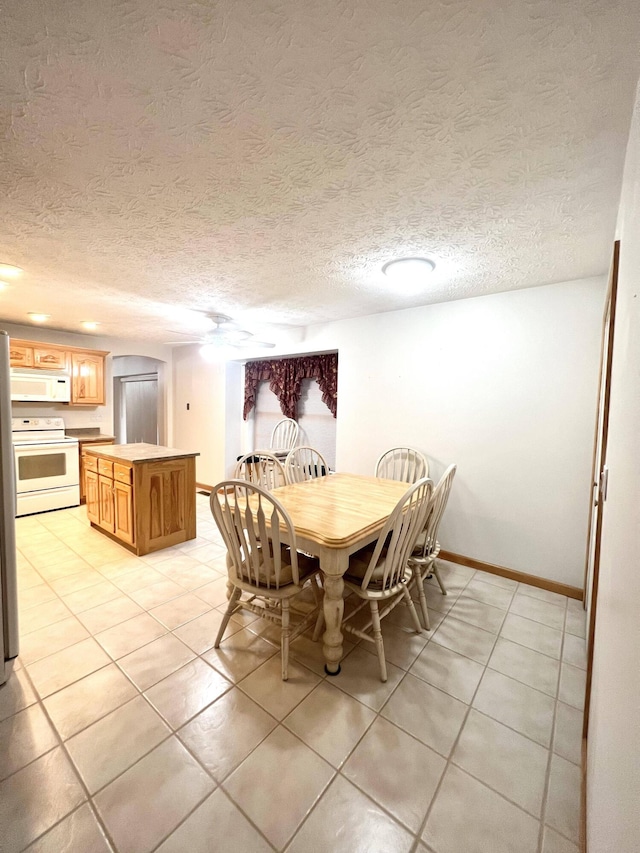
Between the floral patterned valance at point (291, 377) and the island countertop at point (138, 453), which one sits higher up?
the floral patterned valance at point (291, 377)

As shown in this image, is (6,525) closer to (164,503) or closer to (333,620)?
(164,503)

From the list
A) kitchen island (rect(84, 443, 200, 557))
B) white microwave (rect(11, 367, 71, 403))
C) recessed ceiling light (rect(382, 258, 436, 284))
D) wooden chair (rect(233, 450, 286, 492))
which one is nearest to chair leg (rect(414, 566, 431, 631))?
wooden chair (rect(233, 450, 286, 492))

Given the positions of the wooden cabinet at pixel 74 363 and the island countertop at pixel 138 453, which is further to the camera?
the wooden cabinet at pixel 74 363

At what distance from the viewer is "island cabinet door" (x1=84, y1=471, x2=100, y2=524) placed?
345 cm

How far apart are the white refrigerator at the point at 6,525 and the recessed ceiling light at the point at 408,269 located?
221 centimetres

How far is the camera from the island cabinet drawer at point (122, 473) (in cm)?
297

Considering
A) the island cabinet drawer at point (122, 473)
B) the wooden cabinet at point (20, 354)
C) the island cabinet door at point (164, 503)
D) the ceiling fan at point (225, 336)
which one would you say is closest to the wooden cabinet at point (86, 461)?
the island cabinet drawer at point (122, 473)

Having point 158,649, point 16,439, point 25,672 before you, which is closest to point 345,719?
point 158,649

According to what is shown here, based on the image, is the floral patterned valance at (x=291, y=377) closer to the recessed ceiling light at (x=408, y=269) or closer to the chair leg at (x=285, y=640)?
the recessed ceiling light at (x=408, y=269)

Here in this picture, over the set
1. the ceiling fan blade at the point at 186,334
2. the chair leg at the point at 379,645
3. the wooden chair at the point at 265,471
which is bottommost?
the chair leg at the point at 379,645

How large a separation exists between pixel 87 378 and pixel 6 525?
3.55 meters

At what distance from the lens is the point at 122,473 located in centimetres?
305

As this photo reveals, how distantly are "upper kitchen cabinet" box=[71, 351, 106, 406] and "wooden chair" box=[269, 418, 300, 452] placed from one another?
258 centimetres

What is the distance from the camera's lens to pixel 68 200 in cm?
155
